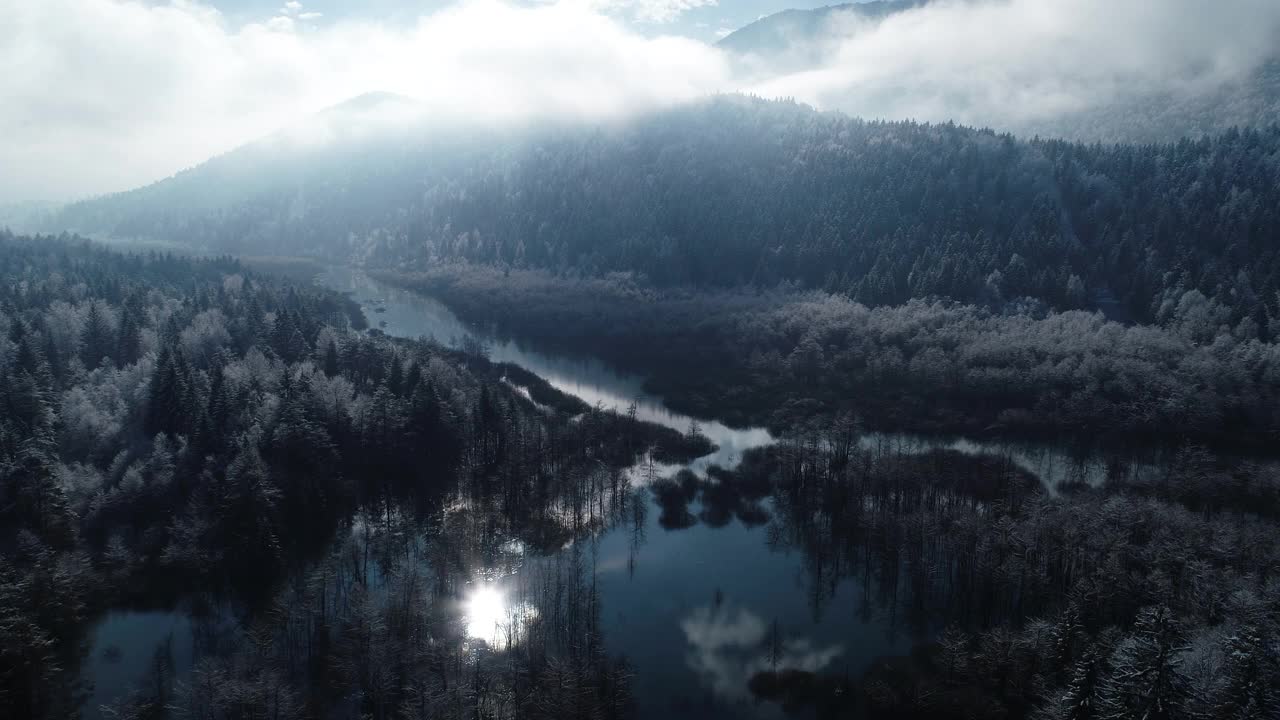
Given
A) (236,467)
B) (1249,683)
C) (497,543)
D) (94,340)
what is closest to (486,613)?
(497,543)

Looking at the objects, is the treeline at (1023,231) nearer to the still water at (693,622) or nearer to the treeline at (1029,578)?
Result: the treeline at (1029,578)

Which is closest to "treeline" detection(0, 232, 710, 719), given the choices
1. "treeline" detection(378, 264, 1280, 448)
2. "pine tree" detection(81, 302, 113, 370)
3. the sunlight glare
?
"pine tree" detection(81, 302, 113, 370)

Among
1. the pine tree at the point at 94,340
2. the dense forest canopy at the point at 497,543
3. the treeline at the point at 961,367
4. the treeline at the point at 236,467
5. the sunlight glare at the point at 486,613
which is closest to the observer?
the dense forest canopy at the point at 497,543

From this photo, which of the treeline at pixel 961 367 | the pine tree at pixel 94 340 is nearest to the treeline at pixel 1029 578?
the treeline at pixel 961 367

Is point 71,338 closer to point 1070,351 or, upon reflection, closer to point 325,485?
point 325,485

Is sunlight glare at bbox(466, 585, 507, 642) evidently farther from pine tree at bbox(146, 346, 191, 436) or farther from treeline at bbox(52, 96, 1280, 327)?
treeline at bbox(52, 96, 1280, 327)

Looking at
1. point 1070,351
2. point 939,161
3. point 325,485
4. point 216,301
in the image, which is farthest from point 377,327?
point 939,161

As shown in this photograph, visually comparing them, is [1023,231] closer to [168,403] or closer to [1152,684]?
[1152,684]
